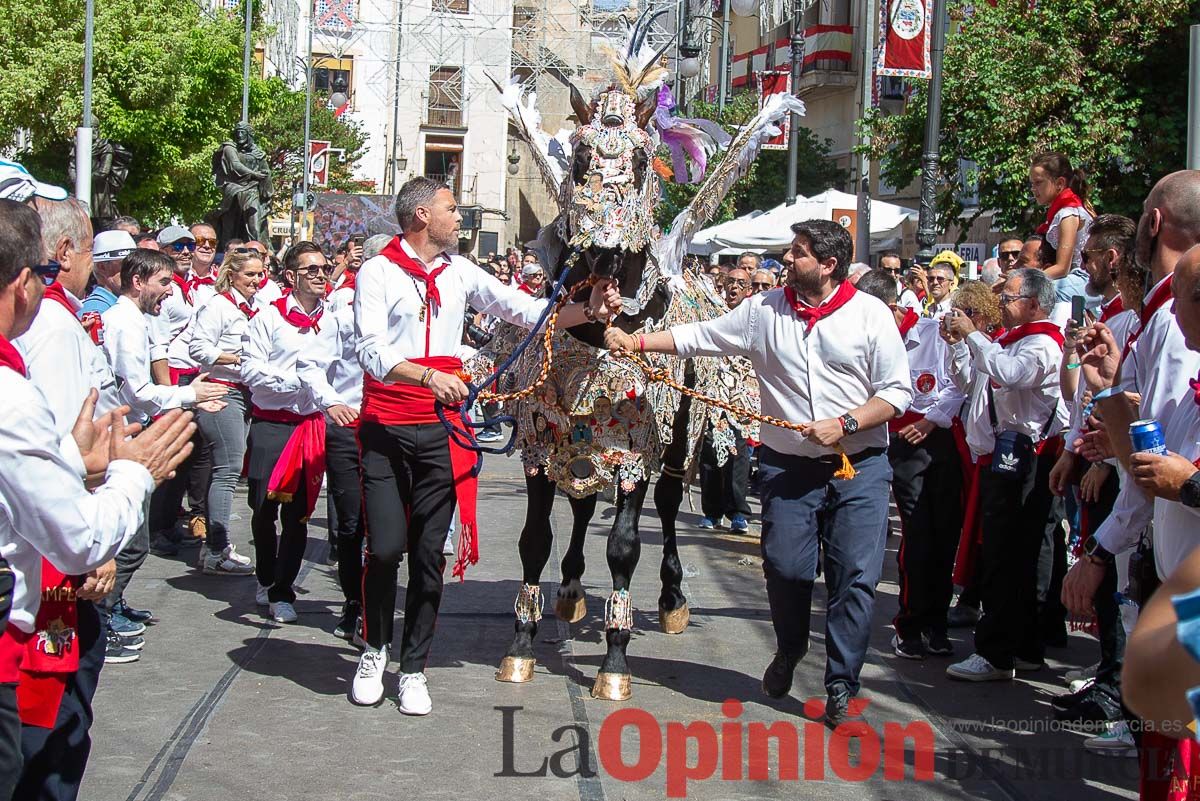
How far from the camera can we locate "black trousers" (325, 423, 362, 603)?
7230mm

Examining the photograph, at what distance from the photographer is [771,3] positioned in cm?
3897

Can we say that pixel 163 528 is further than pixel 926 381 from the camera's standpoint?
Yes

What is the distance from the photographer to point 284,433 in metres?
8.08

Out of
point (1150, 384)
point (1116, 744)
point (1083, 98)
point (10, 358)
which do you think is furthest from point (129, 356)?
point (1083, 98)

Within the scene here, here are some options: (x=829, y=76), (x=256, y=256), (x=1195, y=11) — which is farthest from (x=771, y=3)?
(x=256, y=256)

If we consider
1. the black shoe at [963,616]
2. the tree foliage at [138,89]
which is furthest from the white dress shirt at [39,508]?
the tree foliage at [138,89]

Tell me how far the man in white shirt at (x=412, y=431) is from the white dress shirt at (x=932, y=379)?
2196 millimetres

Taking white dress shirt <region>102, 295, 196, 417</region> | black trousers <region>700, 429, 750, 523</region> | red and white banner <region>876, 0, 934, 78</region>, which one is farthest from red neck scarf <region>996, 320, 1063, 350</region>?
red and white banner <region>876, 0, 934, 78</region>

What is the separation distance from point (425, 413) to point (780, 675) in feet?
6.52

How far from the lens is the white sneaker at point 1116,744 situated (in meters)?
5.45

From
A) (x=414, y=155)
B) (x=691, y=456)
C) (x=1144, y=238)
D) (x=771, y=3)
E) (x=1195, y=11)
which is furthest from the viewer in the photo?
(x=414, y=155)

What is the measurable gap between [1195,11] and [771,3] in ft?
80.3

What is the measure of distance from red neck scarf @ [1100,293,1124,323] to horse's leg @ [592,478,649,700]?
2.21 metres

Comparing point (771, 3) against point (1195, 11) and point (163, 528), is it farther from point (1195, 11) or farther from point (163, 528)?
point (163, 528)
